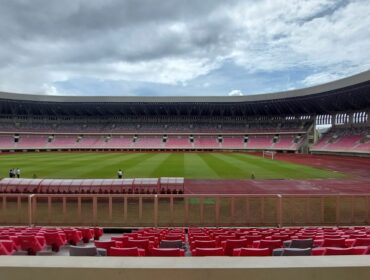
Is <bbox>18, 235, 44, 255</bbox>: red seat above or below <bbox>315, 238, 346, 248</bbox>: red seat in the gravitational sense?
below

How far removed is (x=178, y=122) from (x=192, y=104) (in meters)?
12.6

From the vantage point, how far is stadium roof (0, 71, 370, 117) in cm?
7600

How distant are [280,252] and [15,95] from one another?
9625 centimetres

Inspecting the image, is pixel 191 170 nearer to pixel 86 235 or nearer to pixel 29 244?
pixel 86 235

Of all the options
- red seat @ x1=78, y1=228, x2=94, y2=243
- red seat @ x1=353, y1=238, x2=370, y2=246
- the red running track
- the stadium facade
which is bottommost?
the red running track

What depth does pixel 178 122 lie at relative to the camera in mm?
108438

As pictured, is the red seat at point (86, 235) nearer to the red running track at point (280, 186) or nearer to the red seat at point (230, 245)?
the red seat at point (230, 245)

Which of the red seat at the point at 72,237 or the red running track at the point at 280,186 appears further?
the red running track at the point at 280,186

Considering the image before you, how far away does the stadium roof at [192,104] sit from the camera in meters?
76.0

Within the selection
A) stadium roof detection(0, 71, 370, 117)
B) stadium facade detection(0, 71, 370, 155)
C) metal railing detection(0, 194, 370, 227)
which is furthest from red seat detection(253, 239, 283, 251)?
stadium facade detection(0, 71, 370, 155)

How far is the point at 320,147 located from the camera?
3179 inches

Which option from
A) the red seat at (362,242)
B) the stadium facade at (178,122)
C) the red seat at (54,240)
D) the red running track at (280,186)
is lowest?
the red running track at (280,186)

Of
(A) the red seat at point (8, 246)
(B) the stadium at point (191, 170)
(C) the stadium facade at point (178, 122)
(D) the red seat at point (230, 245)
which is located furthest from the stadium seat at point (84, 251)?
(C) the stadium facade at point (178, 122)

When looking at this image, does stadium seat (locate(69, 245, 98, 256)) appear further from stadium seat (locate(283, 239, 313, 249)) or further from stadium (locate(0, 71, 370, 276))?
stadium seat (locate(283, 239, 313, 249))
